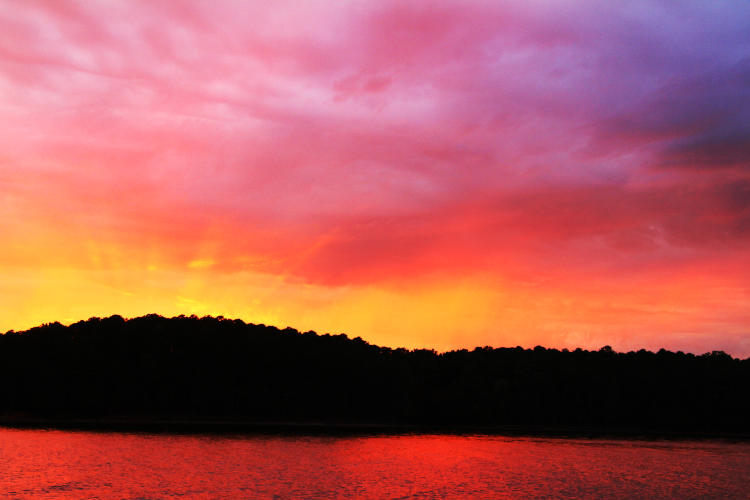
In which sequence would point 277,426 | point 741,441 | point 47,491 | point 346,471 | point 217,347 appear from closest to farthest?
point 47,491 < point 346,471 < point 741,441 < point 277,426 < point 217,347

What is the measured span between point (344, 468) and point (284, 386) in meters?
95.6

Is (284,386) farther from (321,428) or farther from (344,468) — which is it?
(344,468)

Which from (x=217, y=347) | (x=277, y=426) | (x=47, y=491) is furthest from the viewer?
(x=217, y=347)

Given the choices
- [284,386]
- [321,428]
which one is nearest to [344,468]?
[321,428]

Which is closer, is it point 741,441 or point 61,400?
point 741,441

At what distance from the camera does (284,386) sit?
602 feet

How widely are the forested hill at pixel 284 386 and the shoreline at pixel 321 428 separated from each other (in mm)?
2597

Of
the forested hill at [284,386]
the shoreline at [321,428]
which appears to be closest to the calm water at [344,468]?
the shoreline at [321,428]

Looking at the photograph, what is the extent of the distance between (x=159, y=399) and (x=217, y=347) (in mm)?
19063

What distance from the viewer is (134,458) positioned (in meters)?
90.8

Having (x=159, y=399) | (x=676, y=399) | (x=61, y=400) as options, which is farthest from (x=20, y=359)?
(x=676, y=399)

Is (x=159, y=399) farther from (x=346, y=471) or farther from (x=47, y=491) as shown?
(x=47, y=491)

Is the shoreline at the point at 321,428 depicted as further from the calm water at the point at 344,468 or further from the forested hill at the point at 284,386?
the calm water at the point at 344,468

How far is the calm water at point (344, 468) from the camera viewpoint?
2736 inches
